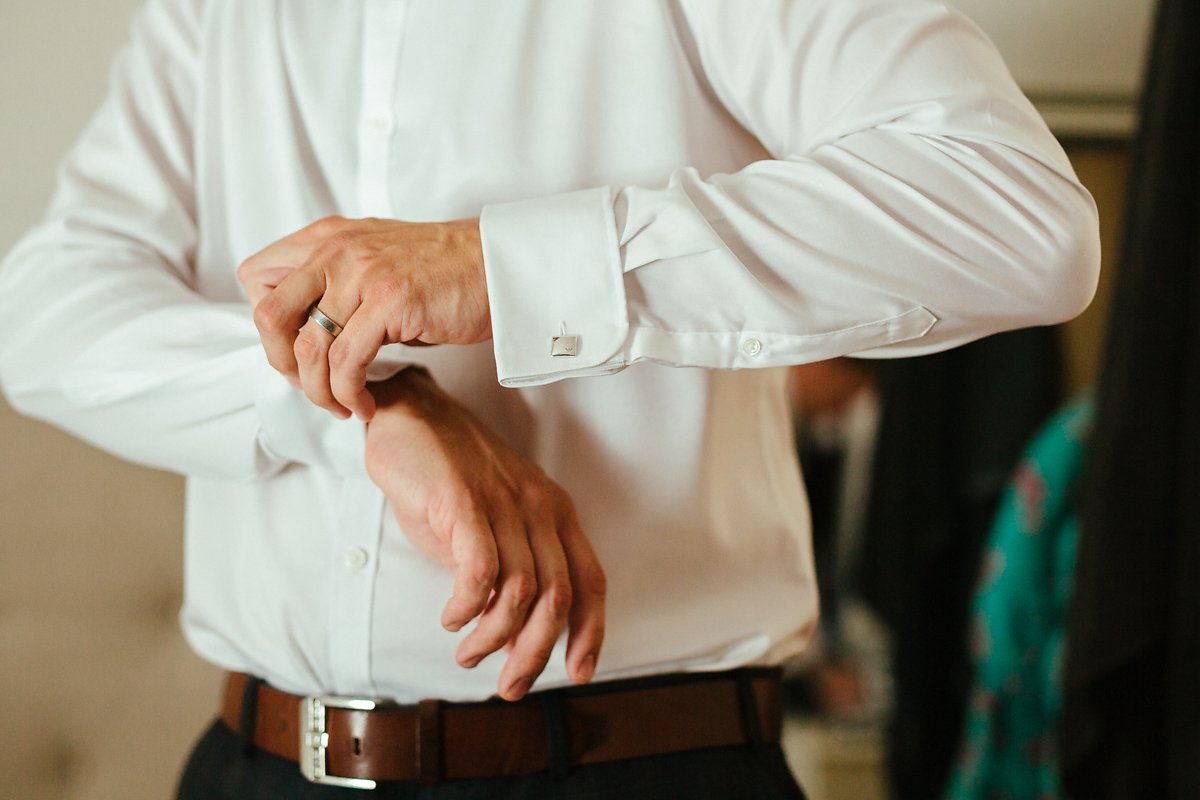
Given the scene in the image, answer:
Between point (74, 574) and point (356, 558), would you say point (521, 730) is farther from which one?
point (74, 574)

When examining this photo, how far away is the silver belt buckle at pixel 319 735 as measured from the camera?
0.71 metres

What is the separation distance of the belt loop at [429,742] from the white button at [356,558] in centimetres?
10

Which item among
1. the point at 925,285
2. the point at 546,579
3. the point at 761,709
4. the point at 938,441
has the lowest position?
the point at 938,441

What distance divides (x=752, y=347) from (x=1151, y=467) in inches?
34.6

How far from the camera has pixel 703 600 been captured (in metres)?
0.75

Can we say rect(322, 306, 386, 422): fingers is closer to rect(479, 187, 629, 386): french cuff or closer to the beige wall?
rect(479, 187, 629, 386): french cuff

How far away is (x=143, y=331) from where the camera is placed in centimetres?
72

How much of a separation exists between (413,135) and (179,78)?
0.92 feet

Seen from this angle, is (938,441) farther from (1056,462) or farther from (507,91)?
(507,91)

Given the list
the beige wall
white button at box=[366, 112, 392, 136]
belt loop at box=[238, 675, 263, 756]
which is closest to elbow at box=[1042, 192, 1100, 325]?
white button at box=[366, 112, 392, 136]

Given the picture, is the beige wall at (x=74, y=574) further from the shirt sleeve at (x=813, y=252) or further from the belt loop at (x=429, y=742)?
the shirt sleeve at (x=813, y=252)

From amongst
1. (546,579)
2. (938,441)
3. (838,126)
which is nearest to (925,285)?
(838,126)

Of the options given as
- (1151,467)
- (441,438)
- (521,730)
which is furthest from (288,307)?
(1151,467)

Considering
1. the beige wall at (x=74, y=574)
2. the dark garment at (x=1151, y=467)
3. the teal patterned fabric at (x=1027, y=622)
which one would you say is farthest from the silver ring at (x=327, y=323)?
the teal patterned fabric at (x=1027, y=622)
